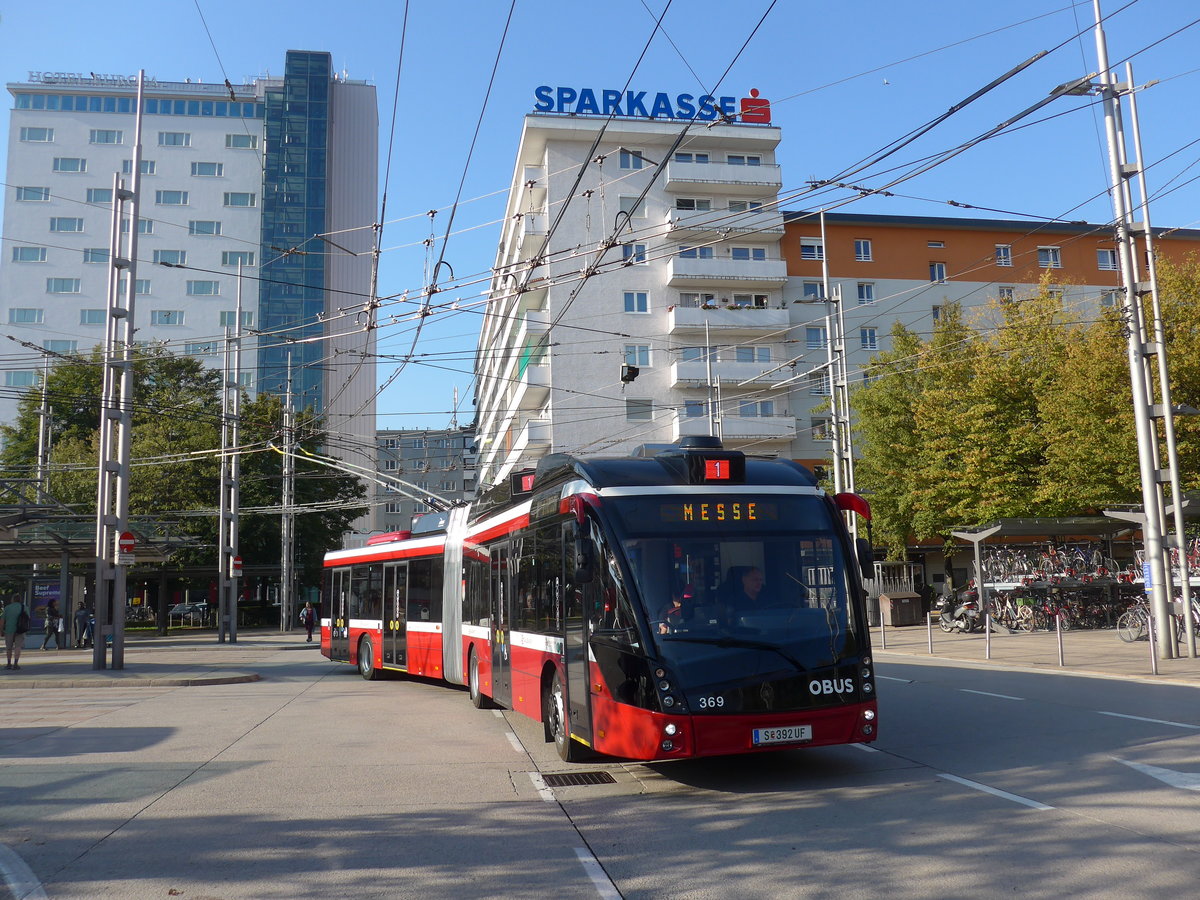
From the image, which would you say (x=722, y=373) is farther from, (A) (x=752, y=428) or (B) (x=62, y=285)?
(B) (x=62, y=285)

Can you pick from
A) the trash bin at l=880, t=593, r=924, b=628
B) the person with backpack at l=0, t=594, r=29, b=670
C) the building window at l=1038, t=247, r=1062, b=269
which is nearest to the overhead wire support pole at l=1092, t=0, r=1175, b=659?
the trash bin at l=880, t=593, r=924, b=628

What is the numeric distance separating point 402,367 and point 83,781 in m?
13.7

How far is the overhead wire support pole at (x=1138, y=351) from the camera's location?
1955 centimetres

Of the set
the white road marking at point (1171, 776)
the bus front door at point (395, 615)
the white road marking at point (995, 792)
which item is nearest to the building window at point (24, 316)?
the bus front door at point (395, 615)

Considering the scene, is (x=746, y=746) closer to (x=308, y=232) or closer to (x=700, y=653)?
(x=700, y=653)

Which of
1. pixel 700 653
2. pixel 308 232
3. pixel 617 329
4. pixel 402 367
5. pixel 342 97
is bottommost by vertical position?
pixel 700 653

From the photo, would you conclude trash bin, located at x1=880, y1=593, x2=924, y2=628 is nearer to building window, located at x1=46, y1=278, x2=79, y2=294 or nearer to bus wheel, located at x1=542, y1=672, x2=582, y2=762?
bus wheel, located at x1=542, y1=672, x2=582, y2=762

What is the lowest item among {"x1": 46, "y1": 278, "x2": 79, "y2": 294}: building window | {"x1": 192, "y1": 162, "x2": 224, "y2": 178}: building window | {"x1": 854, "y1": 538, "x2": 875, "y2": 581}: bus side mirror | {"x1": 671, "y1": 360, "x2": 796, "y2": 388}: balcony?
{"x1": 854, "y1": 538, "x2": 875, "y2": 581}: bus side mirror

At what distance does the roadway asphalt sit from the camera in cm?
1858

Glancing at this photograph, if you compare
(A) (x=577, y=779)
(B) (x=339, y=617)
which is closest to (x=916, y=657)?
(B) (x=339, y=617)

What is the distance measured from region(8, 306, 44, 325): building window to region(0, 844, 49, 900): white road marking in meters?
80.3

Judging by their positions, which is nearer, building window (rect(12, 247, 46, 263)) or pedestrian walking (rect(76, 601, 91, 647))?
pedestrian walking (rect(76, 601, 91, 647))

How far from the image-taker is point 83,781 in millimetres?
9773

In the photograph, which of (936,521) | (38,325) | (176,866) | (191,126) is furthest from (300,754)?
(191,126)
